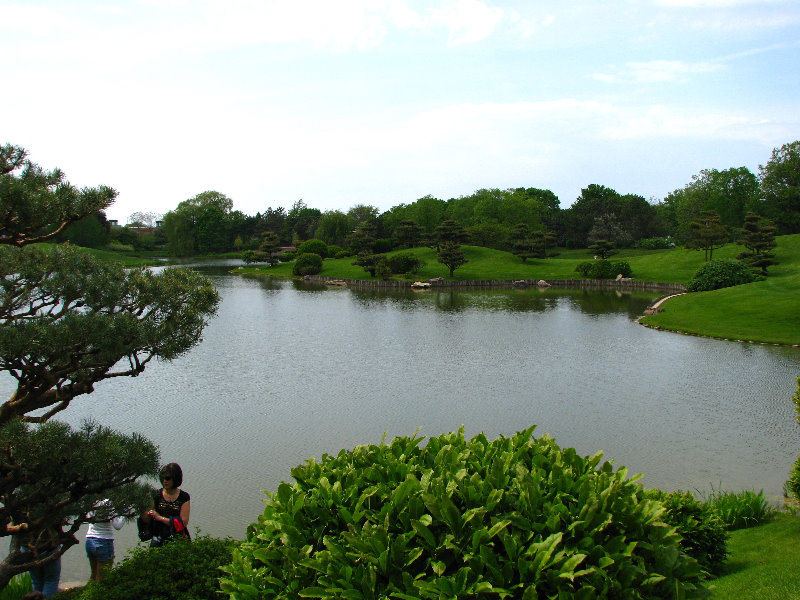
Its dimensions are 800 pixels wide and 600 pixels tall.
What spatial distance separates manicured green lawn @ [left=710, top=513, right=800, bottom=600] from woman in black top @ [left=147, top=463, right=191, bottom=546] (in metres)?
5.77

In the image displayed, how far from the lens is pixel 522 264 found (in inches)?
2798

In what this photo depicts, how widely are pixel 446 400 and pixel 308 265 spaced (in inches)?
2198

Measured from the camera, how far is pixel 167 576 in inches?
235

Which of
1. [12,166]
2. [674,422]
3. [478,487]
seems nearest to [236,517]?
[12,166]

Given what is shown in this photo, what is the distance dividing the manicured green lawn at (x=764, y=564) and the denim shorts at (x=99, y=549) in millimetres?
7367

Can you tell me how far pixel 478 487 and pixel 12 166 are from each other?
605 cm

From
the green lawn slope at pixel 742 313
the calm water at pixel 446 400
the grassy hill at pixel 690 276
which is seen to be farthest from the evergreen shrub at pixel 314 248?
the green lawn slope at pixel 742 313

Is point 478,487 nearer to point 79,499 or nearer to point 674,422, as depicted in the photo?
point 79,499

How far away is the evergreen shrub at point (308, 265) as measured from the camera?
240 feet

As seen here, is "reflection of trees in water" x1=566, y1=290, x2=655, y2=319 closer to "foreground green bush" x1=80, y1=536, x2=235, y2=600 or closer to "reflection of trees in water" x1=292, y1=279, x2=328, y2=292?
"reflection of trees in water" x1=292, y1=279, x2=328, y2=292

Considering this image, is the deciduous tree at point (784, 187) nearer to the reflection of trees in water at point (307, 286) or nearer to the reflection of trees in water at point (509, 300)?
the reflection of trees in water at point (509, 300)


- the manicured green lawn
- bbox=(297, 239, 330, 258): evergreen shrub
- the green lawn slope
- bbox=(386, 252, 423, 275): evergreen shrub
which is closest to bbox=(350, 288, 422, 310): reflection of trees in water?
bbox=(386, 252, 423, 275): evergreen shrub

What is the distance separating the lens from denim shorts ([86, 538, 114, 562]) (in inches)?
337

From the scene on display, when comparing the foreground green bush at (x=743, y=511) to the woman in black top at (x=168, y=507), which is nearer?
the woman in black top at (x=168, y=507)
